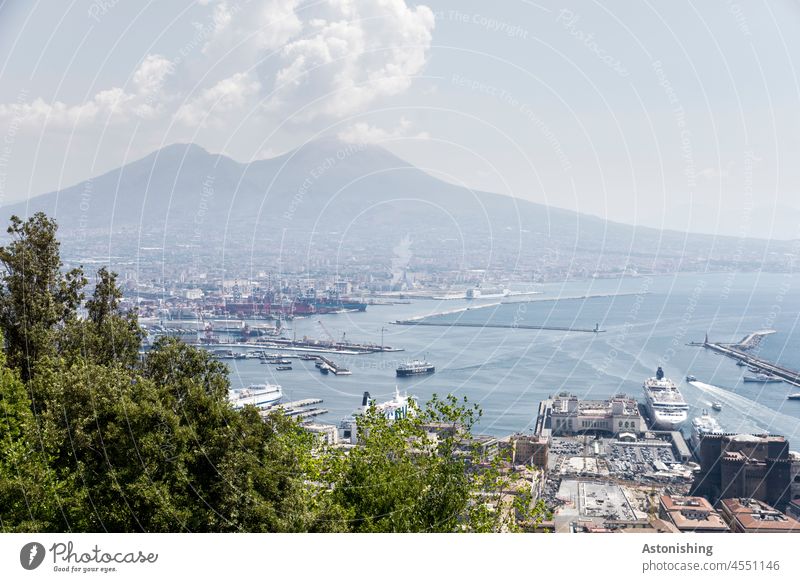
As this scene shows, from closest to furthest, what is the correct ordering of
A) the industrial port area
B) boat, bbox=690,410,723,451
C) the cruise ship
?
the industrial port area
boat, bbox=690,410,723,451
the cruise ship

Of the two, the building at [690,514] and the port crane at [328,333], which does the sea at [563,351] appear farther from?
the building at [690,514]

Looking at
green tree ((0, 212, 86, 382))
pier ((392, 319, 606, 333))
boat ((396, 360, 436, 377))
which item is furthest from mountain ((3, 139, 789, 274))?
boat ((396, 360, 436, 377))

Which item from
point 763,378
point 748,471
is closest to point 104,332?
point 748,471

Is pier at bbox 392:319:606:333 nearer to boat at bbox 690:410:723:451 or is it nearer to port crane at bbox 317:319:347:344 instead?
port crane at bbox 317:319:347:344

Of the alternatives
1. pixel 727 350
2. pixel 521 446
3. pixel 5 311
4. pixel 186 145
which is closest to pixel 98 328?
pixel 5 311

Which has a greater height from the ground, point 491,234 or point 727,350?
point 491,234

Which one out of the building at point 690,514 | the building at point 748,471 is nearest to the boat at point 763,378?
the building at point 748,471
